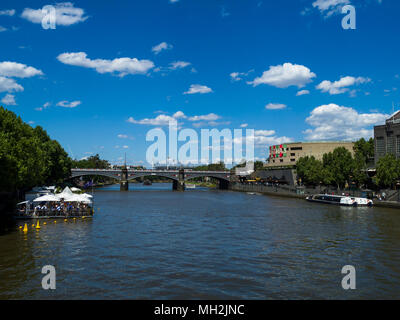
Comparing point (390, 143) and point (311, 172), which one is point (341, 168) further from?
point (311, 172)

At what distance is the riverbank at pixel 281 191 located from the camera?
235 ft

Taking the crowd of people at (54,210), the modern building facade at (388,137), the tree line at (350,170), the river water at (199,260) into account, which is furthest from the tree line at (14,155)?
the modern building facade at (388,137)

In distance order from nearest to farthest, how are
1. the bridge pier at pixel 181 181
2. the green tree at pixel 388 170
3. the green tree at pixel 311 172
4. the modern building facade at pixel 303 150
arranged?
1. the green tree at pixel 388 170
2. the green tree at pixel 311 172
3. the modern building facade at pixel 303 150
4. the bridge pier at pixel 181 181

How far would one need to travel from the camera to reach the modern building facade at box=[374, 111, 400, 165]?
276ft

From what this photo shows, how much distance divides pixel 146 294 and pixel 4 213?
4237cm

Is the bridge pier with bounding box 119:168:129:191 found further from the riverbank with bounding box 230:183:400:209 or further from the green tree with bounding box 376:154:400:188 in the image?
the green tree with bounding box 376:154:400:188

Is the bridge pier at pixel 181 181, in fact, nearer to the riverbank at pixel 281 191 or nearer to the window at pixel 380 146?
the riverbank at pixel 281 191

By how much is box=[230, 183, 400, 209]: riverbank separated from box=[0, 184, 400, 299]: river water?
86.9ft

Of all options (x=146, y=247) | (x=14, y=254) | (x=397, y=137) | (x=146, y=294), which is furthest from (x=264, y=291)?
(x=397, y=137)

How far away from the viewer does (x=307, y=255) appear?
99.2ft

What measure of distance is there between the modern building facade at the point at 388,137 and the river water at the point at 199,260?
43.5 m

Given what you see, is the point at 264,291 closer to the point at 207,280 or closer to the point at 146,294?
the point at 207,280

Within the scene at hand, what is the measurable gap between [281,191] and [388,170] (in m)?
49.4

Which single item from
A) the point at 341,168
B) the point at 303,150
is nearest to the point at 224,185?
the point at 303,150
